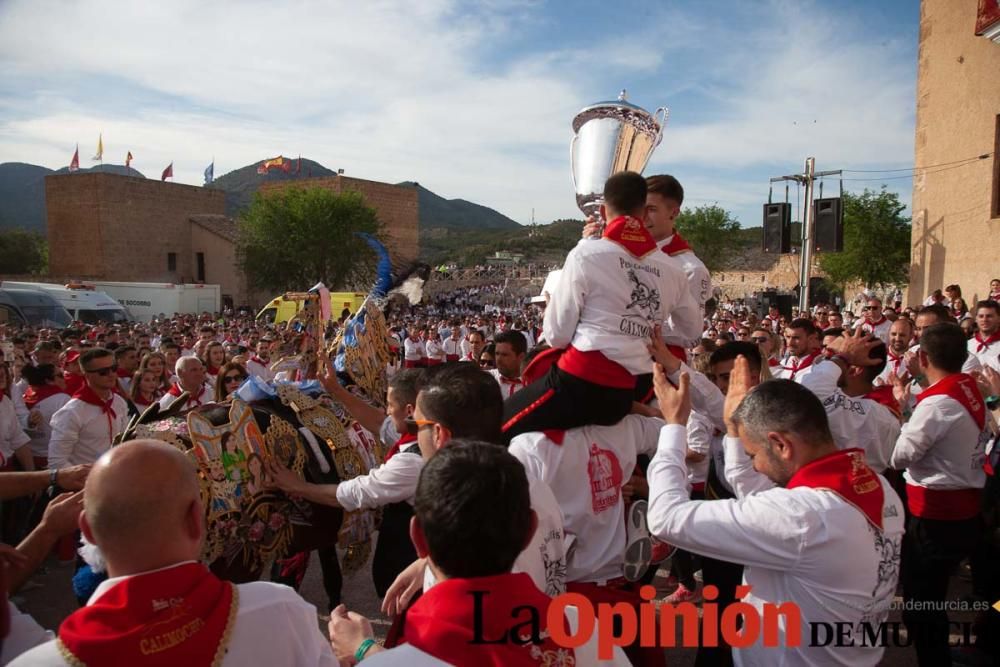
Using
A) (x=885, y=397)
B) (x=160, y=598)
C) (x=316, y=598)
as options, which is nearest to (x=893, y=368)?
(x=885, y=397)

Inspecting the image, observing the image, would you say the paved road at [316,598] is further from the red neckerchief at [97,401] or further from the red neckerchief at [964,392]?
the red neckerchief at [964,392]

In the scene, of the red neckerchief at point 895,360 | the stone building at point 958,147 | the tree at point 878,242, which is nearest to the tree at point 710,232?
the tree at point 878,242

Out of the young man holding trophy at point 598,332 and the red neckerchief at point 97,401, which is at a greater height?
the young man holding trophy at point 598,332

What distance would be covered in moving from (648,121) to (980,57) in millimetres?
16431

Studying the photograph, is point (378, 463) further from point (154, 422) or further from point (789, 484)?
point (789, 484)

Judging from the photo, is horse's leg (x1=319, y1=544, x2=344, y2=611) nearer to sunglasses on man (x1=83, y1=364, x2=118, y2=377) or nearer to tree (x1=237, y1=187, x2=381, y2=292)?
sunglasses on man (x1=83, y1=364, x2=118, y2=377)

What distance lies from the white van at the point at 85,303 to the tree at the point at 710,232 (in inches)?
1576

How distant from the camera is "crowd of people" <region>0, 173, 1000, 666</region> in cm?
150

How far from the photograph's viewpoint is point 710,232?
2031 inches

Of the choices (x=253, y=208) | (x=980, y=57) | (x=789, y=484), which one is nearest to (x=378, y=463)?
(x=789, y=484)

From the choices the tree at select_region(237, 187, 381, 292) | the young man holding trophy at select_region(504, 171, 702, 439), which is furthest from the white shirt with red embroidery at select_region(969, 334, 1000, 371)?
the tree at select_region(237, 187, 381, 292)

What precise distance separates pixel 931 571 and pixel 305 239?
124ft

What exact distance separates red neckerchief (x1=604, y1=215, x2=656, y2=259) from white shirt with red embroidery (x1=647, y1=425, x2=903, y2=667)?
3.57ft

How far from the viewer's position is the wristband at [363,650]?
1860mm
